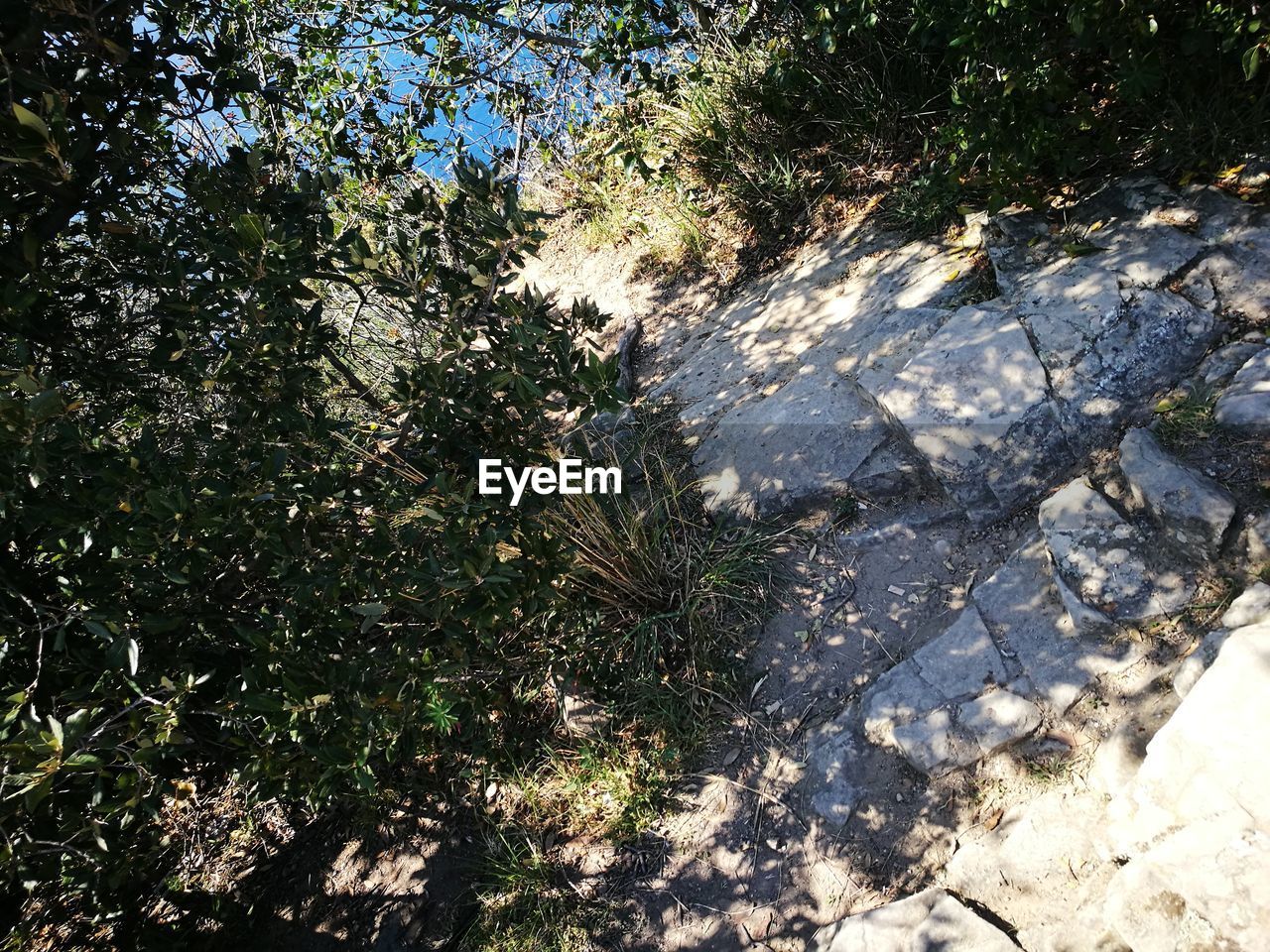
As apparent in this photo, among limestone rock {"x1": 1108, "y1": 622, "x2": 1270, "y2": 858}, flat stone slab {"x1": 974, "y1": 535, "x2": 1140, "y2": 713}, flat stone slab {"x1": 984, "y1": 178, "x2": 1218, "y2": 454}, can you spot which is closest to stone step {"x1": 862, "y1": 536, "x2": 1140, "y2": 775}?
flat stone slab {"x1": 974, "y1": 535, "x2": 1140, "y2": 713}

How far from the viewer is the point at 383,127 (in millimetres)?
3529

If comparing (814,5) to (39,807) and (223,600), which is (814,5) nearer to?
(223,600)

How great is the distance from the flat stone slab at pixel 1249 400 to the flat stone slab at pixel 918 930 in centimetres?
181

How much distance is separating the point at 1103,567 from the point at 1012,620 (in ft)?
1.11

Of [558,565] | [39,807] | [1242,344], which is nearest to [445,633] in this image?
[558,565]

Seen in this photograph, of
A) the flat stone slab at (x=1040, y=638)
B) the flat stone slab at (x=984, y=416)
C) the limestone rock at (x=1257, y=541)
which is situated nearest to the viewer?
the limestone rock at (x=1257, y=541)

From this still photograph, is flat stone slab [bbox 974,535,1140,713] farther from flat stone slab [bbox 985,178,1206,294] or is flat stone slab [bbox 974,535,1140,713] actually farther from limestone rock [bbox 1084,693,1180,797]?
flat stone slab [bbox 985,178,1206,294]

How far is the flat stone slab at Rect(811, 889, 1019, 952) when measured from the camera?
2.26 metres

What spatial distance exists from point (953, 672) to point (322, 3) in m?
3.87

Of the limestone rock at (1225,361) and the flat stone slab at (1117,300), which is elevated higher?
the flat stone slab at (1117,300)

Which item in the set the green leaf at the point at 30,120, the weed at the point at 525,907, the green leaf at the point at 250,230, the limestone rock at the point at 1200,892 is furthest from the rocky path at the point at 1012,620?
the green leaf at the point at 30,120

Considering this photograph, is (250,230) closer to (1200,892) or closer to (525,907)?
(525,907)

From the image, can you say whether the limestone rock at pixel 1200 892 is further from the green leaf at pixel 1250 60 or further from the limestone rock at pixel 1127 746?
the green leaf at pixel 1250 60

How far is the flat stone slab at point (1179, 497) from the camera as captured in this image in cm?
256
